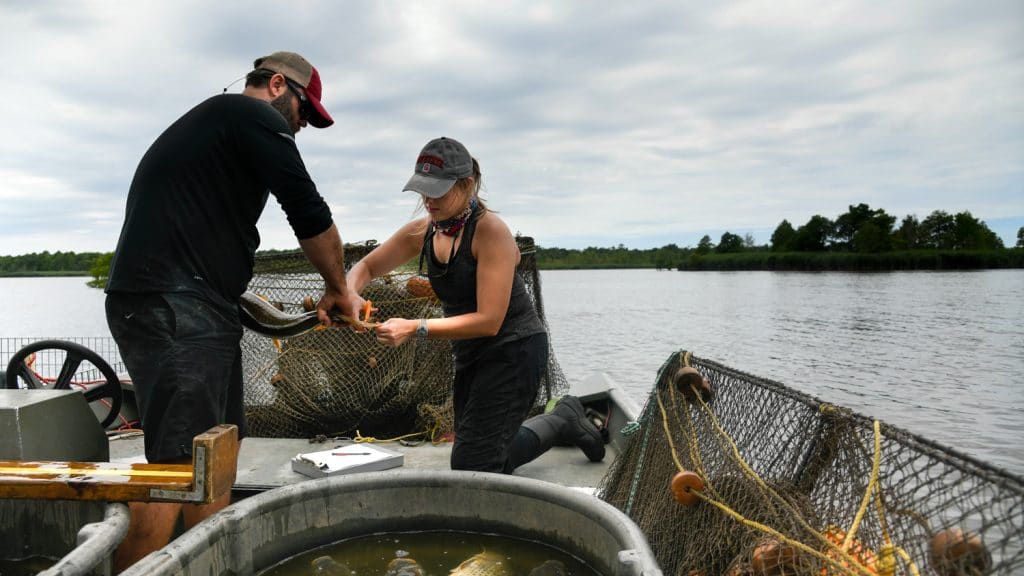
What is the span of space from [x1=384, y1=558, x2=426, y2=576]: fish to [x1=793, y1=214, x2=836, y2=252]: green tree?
69335 mm

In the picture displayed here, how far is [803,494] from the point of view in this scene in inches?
78.4

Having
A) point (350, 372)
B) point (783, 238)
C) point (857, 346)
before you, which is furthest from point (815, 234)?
point (350, 372)

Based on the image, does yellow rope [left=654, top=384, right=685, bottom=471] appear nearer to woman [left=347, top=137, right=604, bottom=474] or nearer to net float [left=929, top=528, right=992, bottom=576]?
woman [left=347, top=137, right=604, bottom=474]

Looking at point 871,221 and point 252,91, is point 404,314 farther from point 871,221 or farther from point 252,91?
point 871,221

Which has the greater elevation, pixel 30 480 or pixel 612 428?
pixel 30 480

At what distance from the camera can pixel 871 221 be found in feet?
195

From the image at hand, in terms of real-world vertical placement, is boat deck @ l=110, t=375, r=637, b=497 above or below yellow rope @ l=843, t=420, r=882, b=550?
below

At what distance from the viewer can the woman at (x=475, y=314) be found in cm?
263

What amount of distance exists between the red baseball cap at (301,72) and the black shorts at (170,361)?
0.88m

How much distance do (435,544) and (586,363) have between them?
13.6 meters

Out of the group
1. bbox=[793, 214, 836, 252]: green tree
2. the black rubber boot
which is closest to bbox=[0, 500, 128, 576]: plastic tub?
the black rubber boot

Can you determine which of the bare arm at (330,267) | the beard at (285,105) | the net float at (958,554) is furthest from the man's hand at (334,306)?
the net float at (958,554)

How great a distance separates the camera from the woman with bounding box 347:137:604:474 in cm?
263

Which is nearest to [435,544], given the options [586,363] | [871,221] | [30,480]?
[30,480]
